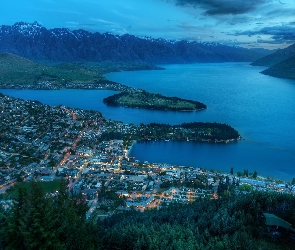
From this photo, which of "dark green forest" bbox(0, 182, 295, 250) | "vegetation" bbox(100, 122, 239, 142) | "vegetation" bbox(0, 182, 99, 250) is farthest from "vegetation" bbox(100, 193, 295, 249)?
"vegetation" bbox(100, 122, 239, 142)

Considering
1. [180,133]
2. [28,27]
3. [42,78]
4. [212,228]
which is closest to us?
[212,228]

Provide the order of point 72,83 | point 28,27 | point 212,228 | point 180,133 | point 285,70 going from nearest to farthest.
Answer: point 212,228, point 180,133, point 72,83, point 285,70, point 28,27

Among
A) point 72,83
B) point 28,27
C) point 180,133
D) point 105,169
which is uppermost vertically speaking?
point 28,27

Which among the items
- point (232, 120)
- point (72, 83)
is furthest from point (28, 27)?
point (232, 120)

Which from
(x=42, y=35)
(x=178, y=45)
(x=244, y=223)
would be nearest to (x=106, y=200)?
(x=244, y=223)

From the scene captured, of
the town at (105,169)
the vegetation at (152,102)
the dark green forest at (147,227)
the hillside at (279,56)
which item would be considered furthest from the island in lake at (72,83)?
the hillside at (279,56)

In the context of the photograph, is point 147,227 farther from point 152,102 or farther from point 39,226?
point 152,102
